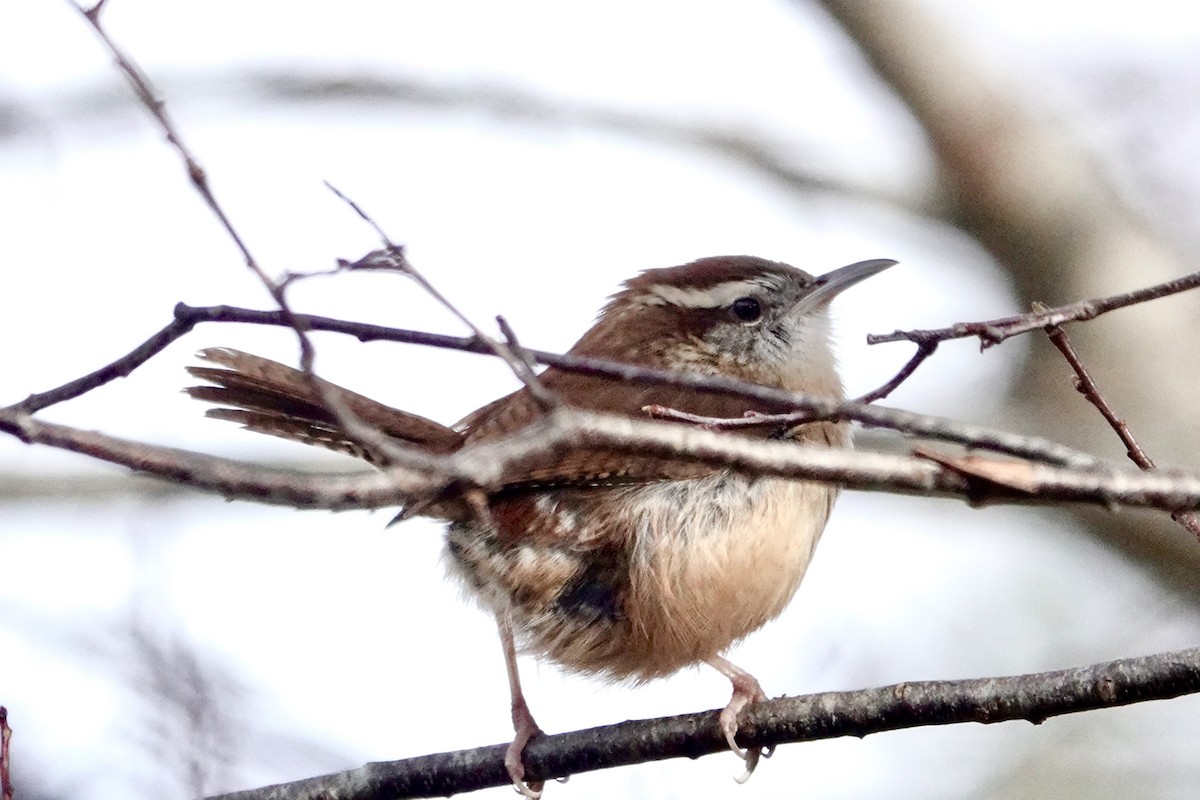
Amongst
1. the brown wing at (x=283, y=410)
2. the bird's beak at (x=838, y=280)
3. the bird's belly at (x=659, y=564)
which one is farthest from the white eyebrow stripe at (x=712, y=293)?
the brown wing at (x=283, y=410)

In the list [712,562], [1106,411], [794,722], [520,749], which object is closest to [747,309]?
[712,562]

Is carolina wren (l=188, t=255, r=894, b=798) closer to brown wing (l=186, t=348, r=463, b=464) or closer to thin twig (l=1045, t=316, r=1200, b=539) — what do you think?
brown wing (l=186, t=348, r=463, b=464)

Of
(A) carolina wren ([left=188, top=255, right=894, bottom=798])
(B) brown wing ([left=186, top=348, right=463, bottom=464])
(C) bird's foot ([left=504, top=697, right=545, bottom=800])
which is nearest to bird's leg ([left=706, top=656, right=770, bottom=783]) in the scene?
(A) carolina wren ([left=188, top=255, right=894, bottom=798])

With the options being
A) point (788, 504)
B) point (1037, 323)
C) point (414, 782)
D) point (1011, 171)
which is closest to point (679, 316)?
point (788, 504)

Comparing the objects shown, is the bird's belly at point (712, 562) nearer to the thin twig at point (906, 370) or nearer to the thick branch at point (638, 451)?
the thin twig at point (906, 370)

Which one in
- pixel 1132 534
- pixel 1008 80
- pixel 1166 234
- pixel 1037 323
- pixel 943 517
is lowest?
pixel 1037 323

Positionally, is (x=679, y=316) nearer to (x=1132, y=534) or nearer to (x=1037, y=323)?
(x=1037, y=323)
